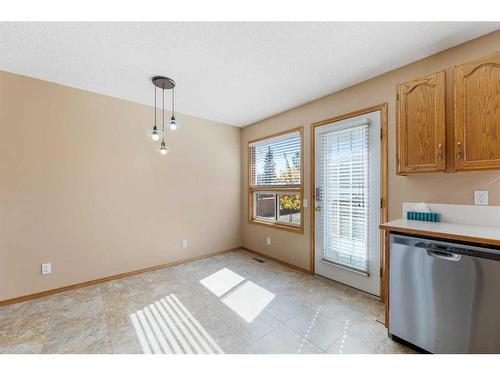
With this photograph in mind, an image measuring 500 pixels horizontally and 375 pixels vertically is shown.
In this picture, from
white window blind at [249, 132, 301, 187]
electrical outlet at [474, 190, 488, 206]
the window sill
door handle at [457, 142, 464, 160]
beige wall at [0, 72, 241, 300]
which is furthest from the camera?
white window blind at [249, 132, 301, 187]

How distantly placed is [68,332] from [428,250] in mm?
2972

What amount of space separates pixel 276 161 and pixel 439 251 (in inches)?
102

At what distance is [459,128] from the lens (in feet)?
5.46

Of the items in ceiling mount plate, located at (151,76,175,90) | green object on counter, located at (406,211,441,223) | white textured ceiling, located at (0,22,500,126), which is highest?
white textured ceiling, located at (0,22,500,126)

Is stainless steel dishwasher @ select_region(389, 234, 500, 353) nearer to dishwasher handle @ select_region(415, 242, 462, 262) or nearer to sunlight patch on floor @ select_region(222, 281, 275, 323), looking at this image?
dishwasher handle @ select_region(415, 242, 462, 262)

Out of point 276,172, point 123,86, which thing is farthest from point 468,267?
point 123,86

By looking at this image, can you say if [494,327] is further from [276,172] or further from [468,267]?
[276,172]

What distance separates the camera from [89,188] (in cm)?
281

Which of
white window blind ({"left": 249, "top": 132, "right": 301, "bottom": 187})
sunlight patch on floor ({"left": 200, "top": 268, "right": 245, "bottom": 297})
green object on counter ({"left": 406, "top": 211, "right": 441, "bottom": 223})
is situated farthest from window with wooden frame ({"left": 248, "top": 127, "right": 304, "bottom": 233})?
green object on counter ({"left": 406, "top": 211, "right": 441, "bottom": 223})

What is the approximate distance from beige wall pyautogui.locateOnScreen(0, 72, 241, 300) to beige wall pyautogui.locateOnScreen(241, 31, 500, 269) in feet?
4.84

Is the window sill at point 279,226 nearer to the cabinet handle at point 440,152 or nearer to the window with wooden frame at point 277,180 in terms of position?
the window with wooden frame at point 277,180

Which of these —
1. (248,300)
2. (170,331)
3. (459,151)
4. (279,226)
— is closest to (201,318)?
(170,331)

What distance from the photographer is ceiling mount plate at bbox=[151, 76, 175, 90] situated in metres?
2.44

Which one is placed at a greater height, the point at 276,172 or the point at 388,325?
the point at 276,172
